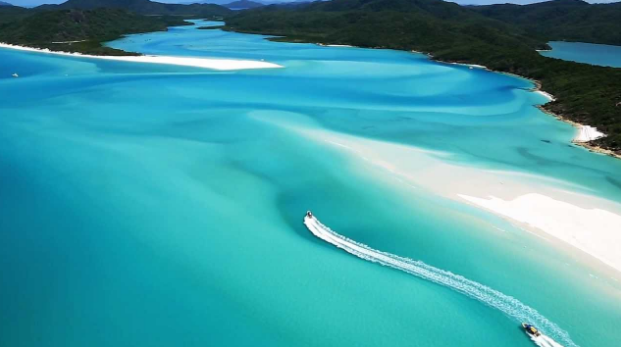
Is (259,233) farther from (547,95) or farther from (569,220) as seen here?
(547,95)

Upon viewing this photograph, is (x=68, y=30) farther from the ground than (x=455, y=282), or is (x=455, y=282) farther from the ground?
(x=68, y=30)

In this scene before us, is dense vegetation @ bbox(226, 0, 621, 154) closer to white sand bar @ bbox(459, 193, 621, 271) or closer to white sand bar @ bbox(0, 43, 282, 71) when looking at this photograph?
white sand bar @ bbox(459, 193, 621, 271)

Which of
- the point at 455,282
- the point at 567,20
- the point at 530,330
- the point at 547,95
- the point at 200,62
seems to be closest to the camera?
the point at 530,330

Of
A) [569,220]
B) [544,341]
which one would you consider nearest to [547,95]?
[569,220]

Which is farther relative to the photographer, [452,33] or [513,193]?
[452,33]

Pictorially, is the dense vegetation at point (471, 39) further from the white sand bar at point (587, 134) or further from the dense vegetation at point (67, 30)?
the dense vegetation at point (67, 30)

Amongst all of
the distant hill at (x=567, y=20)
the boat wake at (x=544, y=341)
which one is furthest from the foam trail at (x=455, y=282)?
the distant hill at (x=567, y=20)

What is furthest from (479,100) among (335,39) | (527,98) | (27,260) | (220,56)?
(335,39)

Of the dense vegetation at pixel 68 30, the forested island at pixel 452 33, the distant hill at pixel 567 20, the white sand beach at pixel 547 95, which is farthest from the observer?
the distant hill at pixel 567 20
